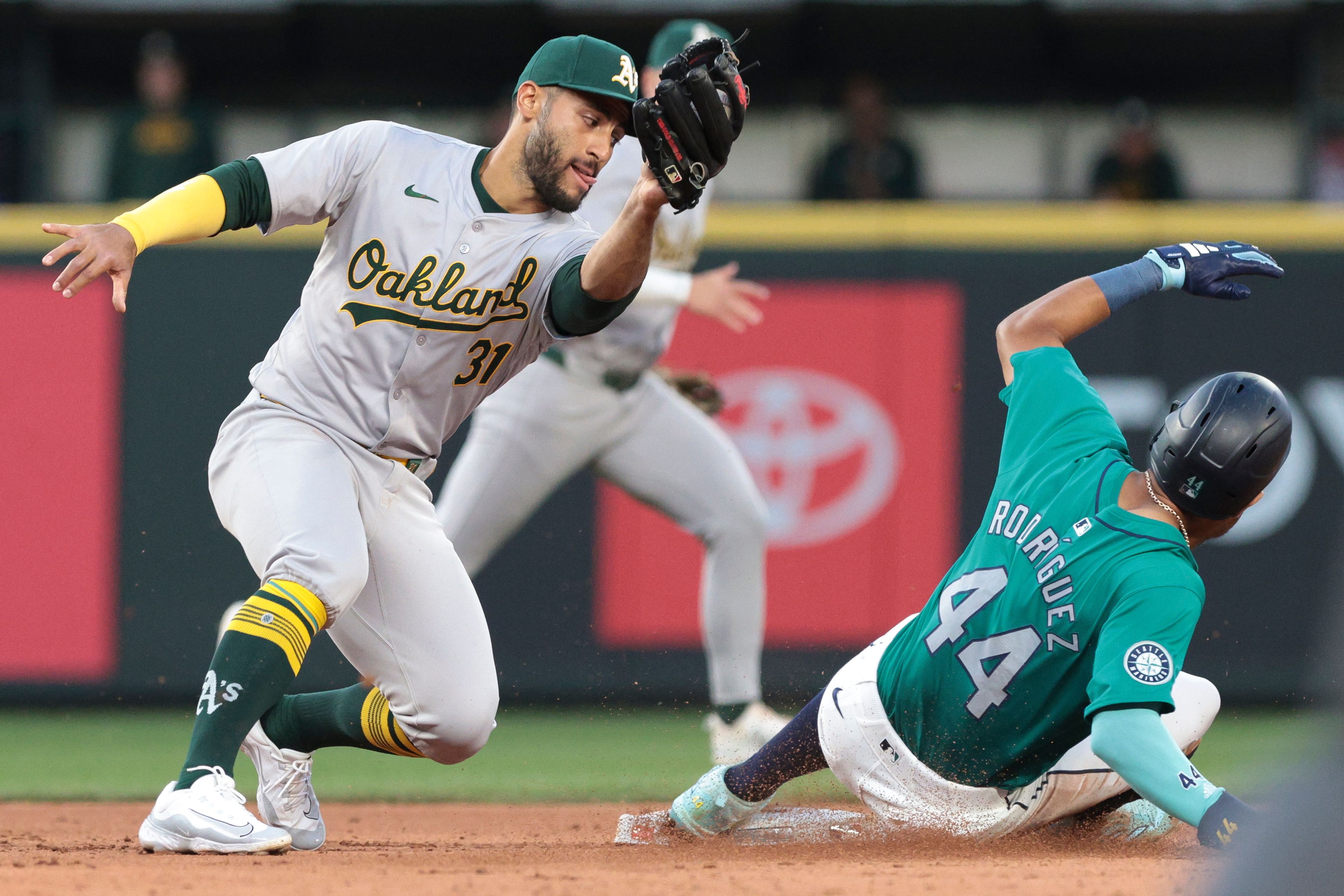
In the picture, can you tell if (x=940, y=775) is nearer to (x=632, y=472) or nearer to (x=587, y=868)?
(x=587, y=868)

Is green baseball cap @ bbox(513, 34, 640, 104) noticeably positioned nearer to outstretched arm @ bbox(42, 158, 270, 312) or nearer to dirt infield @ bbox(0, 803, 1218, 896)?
outstretched arm @ bbox(42, 158, 270, 312)

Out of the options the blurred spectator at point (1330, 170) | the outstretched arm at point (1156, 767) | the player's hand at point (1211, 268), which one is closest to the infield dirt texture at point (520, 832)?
the outstretched arm at point (1156, 767)

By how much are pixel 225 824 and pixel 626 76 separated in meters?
1.90

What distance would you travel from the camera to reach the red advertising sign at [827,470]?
22.7ft

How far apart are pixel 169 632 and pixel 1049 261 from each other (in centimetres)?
430

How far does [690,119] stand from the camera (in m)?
3.19

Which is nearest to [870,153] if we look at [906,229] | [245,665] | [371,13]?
[906,229]

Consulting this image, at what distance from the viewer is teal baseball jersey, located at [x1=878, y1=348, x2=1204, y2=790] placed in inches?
121

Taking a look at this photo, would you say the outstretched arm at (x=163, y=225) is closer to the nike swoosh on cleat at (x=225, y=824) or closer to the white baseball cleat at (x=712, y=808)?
the nike swoosh on cleat at (x=225, y=824)

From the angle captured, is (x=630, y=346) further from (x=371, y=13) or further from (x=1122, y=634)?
(x=371, y=13)

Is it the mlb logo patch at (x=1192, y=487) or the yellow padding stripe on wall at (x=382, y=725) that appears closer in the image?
the mlb logo patch at (x=1192, y=487)

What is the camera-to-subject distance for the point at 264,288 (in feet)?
23.2

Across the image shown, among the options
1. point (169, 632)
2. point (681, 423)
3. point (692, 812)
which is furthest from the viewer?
point (169, 632)

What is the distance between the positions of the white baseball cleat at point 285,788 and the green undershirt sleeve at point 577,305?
129 cm
